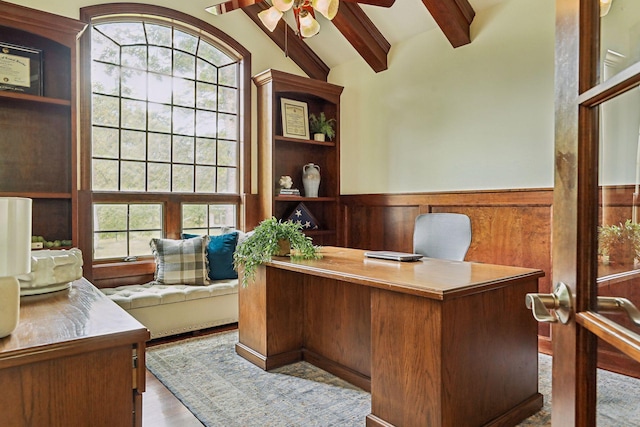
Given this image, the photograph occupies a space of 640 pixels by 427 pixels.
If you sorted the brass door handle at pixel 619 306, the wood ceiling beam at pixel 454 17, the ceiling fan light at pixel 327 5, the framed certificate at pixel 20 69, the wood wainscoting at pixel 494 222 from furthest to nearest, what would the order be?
the wood ceiling beam at pixel 454 17 → the wood wainscoting at pixel 494 222 → the framed certificate at pixel 20 69 → the ceiling fan light at pixel 327 5 → the brass door handle at pixel 619 306

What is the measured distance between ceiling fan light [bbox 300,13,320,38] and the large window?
1847 millimetres

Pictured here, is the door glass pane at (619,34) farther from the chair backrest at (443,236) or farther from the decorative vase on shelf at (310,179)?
the decorative vase on shelf at (310,179)

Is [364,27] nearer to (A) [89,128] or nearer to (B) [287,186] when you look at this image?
(B) [287,186]

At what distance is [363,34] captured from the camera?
4270 millimetres

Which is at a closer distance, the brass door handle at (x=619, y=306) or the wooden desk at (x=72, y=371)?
the brass door handle at (x=619, y=306)

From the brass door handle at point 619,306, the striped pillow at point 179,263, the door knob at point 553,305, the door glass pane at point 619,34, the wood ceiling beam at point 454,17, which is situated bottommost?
the striped pillow at point 179,263

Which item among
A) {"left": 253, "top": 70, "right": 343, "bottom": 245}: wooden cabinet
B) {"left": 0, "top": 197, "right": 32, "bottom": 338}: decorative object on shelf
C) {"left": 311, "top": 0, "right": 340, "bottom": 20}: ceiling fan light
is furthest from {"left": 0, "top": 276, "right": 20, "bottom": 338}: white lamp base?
{"left": 253, "top": 70, "right": 343, "bottom": 245}: wooden cabinet

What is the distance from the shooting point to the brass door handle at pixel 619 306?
0.60 meters

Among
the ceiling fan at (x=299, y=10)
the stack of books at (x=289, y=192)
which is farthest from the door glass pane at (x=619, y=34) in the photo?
the stack of books at (x=289, y=192)

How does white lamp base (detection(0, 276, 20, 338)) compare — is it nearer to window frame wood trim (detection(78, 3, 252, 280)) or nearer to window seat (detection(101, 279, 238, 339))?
window seat (detection(101, 279, 238, 339))

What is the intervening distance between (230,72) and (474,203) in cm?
281

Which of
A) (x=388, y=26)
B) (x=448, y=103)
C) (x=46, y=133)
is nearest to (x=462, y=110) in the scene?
(x=448, y=103)

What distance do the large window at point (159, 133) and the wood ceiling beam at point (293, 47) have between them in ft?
1.48

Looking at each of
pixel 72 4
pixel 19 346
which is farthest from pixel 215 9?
pixel 19 346
